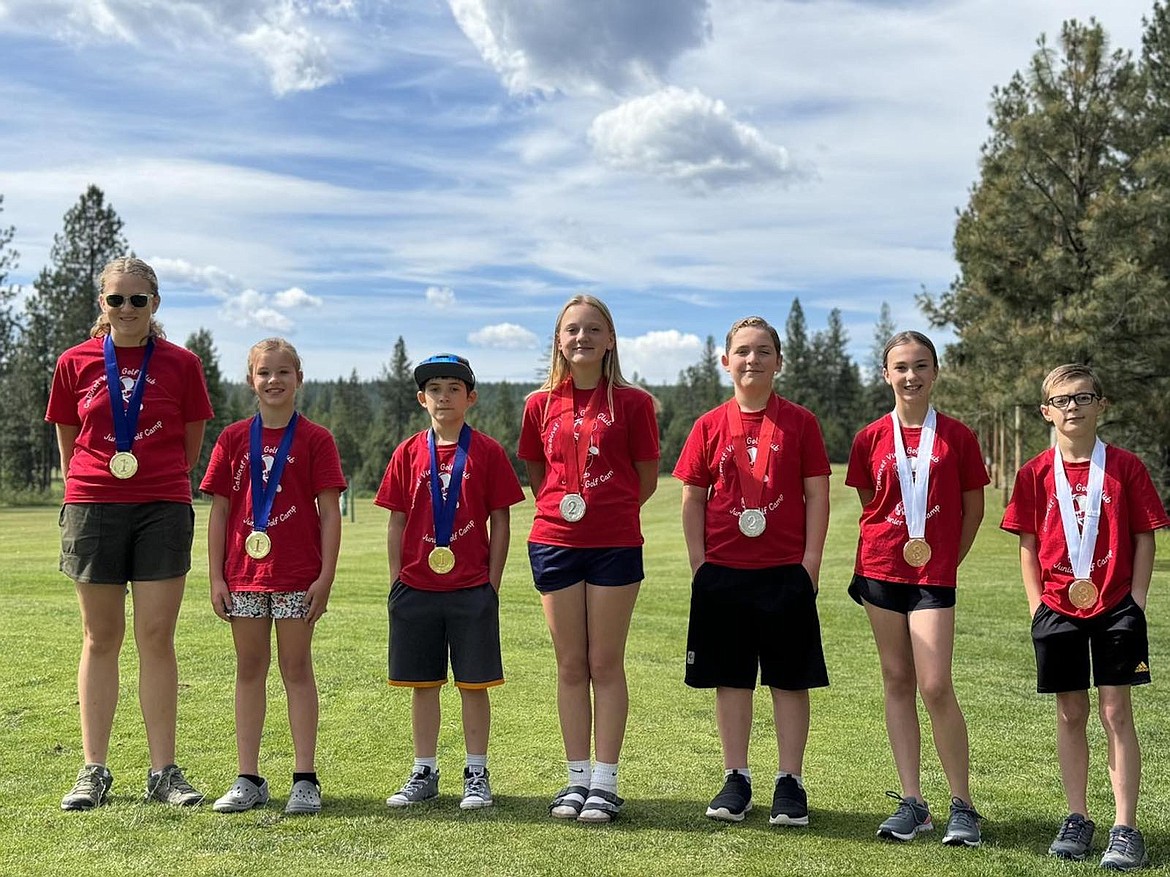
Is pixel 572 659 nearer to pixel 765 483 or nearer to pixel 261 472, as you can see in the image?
pixel 765 483

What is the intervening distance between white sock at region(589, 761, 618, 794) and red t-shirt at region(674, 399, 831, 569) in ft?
3.55

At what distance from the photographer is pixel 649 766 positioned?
230 inches

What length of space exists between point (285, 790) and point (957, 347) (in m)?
24.7

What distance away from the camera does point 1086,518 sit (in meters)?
4.66

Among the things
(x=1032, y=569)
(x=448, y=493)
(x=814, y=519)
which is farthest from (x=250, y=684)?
(x=1032, y=569)

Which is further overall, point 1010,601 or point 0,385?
point 0,385

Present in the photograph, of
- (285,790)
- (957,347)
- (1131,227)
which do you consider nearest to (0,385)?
(957,347)

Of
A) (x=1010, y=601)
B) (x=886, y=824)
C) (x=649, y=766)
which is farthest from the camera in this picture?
(x=1010, y=601)

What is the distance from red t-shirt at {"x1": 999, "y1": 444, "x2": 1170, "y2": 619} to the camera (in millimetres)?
4609

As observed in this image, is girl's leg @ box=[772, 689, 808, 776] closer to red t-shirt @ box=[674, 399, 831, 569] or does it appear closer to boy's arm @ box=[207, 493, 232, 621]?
red t-shirt @ box=[674, 399, 831, 569]

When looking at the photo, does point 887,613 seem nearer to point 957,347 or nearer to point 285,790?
point 285,790

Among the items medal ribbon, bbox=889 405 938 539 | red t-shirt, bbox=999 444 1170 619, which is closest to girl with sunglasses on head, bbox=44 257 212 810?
medal ribbon, bbox=889 405 938 539

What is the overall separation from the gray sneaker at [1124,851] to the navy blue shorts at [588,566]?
89.0 inches

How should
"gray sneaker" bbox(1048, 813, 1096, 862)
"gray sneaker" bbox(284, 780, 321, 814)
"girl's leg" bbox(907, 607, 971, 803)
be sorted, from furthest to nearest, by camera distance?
"gray sneaker" bbox(284, 780, 321, 814) < "girl's leg" bbox(907, 607, 971, 803) < "gray sneaker" bbox(1048, 813, 1096, 862)
